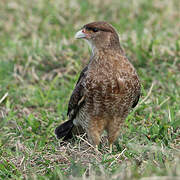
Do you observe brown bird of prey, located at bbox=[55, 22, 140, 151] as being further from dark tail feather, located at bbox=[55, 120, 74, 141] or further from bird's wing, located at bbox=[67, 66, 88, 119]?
dark tail feather, located at bbox=[55, 120, 74, 141]

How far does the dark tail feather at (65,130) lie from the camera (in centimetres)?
478

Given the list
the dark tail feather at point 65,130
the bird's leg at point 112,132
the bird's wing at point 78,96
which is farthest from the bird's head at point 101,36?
the dark tail feather at point 65,130

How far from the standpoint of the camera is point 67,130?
191 inches

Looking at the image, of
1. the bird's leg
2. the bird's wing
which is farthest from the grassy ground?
the bird's wing

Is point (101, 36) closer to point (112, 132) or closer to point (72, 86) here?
point (112, 132)

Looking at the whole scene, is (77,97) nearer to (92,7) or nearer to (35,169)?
(35,169)

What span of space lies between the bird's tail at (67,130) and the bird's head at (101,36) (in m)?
0.94

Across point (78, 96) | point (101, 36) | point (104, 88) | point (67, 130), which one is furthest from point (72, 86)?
point (104, 88)

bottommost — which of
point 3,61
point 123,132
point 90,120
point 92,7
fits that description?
point 123,132

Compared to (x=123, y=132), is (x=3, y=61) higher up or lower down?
higher up

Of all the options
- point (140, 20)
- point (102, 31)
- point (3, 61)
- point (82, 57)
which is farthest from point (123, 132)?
point (140, 20)

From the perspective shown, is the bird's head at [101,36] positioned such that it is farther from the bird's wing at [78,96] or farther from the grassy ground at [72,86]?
the grassy ground at [72,86]

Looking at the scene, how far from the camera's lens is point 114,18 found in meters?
8.37

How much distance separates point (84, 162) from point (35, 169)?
1.45 feet
